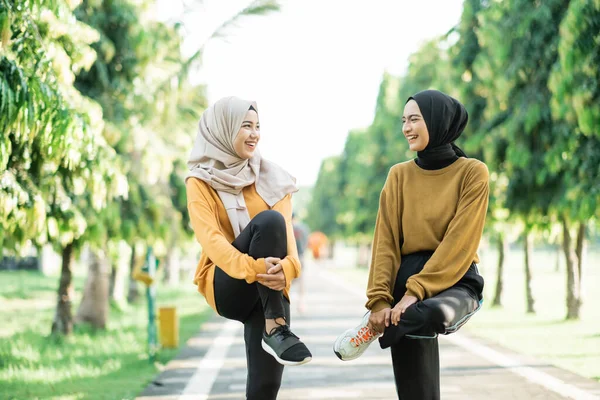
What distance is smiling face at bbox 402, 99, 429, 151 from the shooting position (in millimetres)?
3891

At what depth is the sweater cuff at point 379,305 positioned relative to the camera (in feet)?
12.7

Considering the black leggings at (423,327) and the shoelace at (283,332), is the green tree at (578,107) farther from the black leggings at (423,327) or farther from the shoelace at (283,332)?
the shoelace at (283,332)

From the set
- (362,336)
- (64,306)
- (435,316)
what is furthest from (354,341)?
(64,306)

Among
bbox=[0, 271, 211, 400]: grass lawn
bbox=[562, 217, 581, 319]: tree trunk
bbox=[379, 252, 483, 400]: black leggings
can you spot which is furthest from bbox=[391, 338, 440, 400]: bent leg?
bbox=[562, 217, 581, 319]: tree trunk

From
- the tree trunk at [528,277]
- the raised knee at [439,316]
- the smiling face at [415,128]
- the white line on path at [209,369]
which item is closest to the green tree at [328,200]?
the tree trunk at [528,277]

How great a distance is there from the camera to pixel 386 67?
39844 mm

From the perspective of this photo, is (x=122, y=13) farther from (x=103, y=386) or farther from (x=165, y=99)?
(x=103, y=386)

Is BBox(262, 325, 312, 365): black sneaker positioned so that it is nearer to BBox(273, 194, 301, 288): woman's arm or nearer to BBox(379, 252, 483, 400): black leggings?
BBox(273, 194, 301, 288): woman's arm

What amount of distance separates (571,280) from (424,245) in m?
11.1

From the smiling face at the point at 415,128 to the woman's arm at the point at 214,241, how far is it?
2.96ft

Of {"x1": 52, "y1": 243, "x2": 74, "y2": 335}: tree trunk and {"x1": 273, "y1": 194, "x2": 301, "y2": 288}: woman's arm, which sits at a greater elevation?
{"x1": 273, "y1": 194, "x2": 301, "y2": 288}: woman's arm

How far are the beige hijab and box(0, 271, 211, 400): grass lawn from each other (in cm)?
340

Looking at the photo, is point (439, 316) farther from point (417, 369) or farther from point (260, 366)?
point (260, 366)

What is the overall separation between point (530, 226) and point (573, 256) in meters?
0.91
